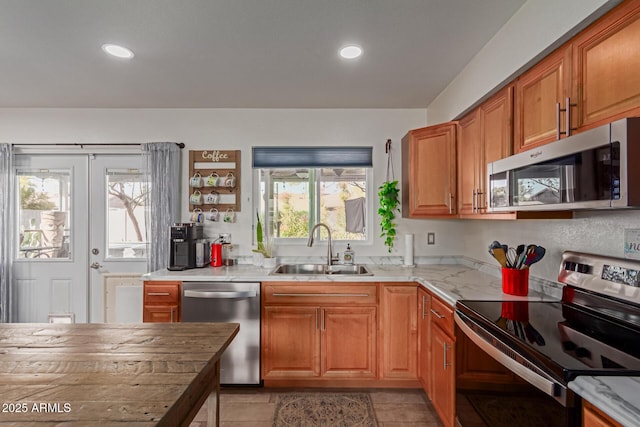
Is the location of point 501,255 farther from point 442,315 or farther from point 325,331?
point 325,331

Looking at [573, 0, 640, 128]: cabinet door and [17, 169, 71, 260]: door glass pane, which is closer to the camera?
[573, 0, 640, 128]: cabinet door

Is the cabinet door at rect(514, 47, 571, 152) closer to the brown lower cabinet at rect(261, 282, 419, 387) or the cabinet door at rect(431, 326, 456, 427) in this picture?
the cabinet door at rect(431, 326, 456, 427)

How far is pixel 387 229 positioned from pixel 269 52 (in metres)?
1.78

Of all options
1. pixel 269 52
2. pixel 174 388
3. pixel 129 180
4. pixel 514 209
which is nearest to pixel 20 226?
pixel 129 180

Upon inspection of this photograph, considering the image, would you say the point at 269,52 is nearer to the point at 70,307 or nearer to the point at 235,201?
the point at 235,201

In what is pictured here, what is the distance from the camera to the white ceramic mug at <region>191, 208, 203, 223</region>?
2967 millimetres

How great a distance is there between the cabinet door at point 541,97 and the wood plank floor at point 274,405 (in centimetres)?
183

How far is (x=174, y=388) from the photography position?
847 mm

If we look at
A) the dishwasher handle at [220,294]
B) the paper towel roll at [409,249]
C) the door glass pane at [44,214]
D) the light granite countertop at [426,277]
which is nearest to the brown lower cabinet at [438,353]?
the light granite countertop at [426,277]

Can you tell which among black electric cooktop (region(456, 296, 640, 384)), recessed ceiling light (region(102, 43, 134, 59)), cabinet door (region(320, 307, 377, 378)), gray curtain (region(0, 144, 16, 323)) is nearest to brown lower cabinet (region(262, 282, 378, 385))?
cabinet door (region(320, 307, 377, 378))

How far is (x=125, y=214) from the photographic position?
9.89 feet

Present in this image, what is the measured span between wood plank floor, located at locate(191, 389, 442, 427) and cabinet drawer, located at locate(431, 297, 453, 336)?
671 mm

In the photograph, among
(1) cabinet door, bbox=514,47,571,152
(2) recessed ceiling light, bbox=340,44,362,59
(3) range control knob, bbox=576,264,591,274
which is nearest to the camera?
(1) cabinet door, bbox=514,47,571,152

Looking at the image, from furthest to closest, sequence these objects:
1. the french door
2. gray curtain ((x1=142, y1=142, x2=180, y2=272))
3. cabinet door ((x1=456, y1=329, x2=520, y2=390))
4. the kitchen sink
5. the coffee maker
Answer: the french door
gray curtain ((x1=142, y1=142, x2=180, y2=272))
the kitchen sink
the coffee maker
cabinet door ((x1=456, y1=329, x2=520, y2=390))
